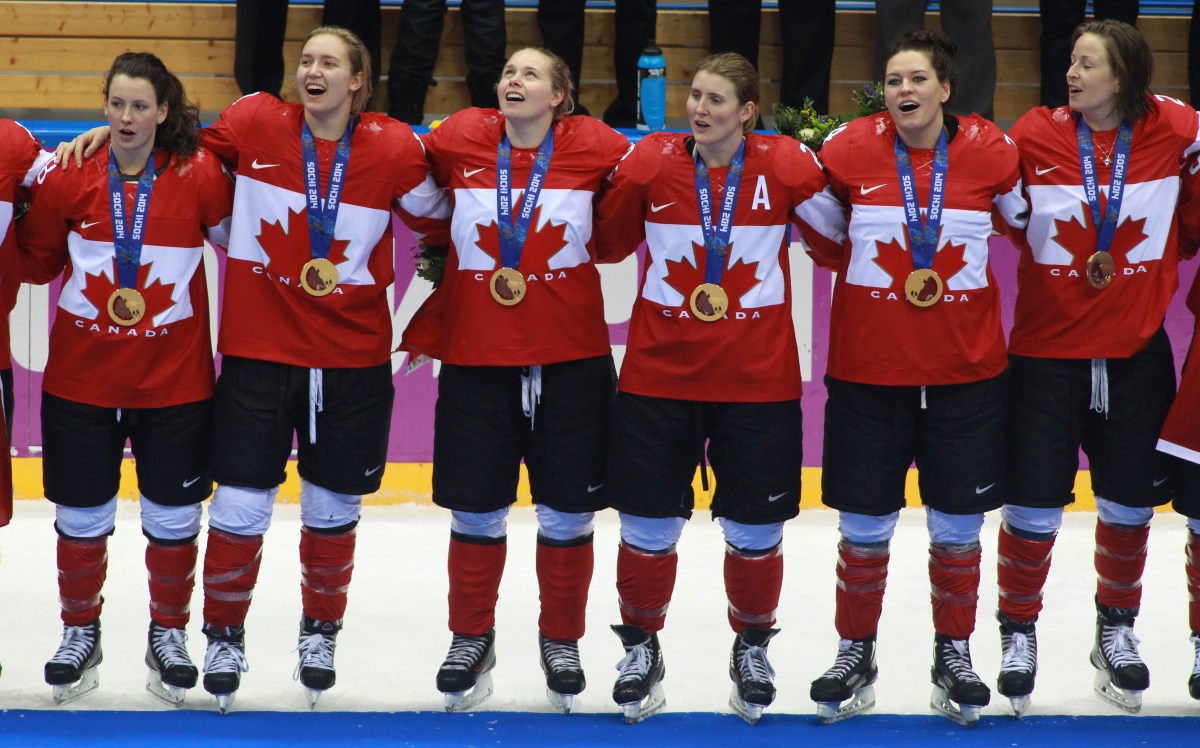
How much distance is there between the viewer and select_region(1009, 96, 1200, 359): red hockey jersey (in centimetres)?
409

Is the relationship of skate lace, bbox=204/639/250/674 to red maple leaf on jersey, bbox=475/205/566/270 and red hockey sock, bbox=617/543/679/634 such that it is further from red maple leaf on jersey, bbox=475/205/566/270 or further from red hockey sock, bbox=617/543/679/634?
red maple leaf on jersey, bbox=475/205/566/270

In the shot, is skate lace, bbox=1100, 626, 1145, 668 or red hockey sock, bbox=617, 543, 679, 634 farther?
skate lace, bbox=1100, 626, 1145, 668

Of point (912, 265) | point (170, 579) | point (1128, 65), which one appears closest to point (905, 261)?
point (912, 265)

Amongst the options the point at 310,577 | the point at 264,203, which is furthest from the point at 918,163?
the point at 310,577

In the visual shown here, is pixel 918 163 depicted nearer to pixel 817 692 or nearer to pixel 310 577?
pixel 817 692

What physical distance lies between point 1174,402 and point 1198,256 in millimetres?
2621

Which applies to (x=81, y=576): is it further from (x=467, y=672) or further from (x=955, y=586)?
(x=955, y=586)

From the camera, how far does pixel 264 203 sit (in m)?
4.05

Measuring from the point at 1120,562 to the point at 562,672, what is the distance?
1688 mm

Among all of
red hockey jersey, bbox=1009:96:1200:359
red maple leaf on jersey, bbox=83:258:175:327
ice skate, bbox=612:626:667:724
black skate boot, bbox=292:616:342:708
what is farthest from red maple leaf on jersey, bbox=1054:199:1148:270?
red maple leaf on jersey, bbox=83:258:175:327

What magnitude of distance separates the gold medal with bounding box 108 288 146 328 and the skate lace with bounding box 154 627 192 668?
0.92 m

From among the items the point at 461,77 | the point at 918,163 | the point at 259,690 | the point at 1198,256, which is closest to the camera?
the point at 918,163

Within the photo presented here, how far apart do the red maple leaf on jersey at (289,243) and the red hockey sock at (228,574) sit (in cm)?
76

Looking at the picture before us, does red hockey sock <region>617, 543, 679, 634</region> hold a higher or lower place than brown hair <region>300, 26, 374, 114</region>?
lower
